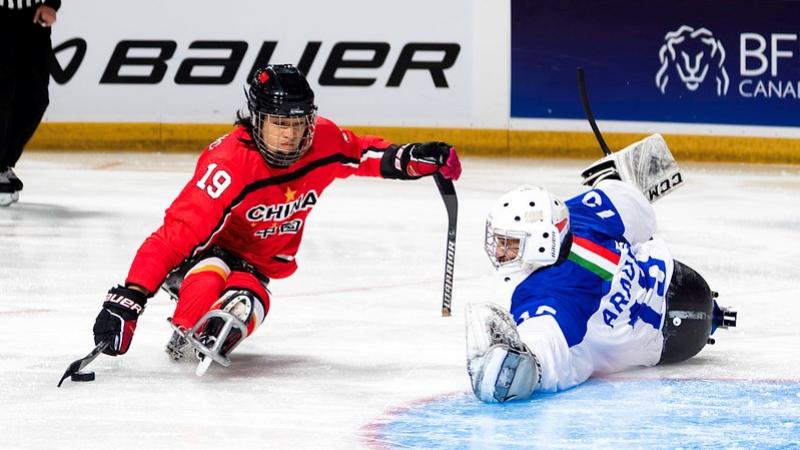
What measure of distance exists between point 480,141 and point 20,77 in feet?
8.08

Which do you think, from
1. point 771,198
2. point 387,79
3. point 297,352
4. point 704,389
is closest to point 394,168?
point 297,352

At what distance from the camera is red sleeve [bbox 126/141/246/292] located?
3654 millimetres

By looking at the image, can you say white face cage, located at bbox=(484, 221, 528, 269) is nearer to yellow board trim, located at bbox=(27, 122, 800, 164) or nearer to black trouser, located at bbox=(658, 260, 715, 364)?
black trouser, located at bbox=(658, 260, 715, 364)

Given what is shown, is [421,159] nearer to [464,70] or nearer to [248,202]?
[248,202]

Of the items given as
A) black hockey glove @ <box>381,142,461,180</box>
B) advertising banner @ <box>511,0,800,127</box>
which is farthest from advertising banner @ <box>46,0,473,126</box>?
black hockey glove @ <box>381,142,461,180</box>

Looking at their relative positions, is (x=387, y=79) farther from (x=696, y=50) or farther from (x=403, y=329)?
(x=403, y=329)

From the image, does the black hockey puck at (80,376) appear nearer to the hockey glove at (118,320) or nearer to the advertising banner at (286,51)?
the hockey glove at (118,320)

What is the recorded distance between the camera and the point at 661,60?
7988 millimetres

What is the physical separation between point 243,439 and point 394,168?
1.04 m

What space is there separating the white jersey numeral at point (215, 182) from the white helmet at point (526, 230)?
610mm

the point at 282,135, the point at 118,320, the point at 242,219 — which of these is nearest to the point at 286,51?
the point at 242,219

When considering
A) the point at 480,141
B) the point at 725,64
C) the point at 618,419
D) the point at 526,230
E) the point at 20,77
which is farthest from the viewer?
the point at 480,141

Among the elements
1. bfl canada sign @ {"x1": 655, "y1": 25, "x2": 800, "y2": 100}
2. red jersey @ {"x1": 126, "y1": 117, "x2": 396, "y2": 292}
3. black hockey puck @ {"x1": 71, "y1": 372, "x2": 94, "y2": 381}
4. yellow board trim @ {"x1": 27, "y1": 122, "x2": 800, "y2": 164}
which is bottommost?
black hockey puck @ {"x1": 71, "y1": 372, "x2": 94, "y2": 381}

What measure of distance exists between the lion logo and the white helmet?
4.49 meters
